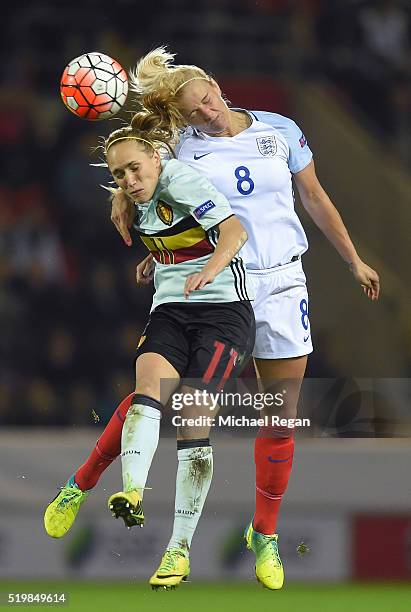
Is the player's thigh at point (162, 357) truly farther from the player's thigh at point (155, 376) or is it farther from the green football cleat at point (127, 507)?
the green football cleat at point (127, 507)

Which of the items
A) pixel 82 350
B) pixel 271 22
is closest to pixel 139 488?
pixel 82 350

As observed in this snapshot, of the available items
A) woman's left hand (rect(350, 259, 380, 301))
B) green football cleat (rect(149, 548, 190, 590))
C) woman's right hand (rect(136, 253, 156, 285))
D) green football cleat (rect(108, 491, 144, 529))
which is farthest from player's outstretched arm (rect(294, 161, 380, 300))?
green football cleat (rect(108, 491, 144, 529))

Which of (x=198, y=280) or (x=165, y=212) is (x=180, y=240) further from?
(x=198, y=280)

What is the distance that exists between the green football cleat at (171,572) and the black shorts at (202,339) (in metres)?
0.61

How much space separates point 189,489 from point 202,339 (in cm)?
54

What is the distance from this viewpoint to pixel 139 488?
414cm

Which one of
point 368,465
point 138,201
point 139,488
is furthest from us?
point 368,465

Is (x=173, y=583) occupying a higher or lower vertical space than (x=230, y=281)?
lower

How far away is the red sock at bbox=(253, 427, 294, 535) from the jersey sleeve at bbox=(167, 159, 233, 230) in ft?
3.62

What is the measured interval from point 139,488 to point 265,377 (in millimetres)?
Result: 1067

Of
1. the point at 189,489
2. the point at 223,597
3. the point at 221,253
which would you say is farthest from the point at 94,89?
the point at 223,597

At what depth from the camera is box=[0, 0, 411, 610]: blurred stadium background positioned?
6.46 meters

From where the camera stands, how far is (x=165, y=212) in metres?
4.49

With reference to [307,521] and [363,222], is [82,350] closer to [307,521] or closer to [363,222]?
[363,222]
